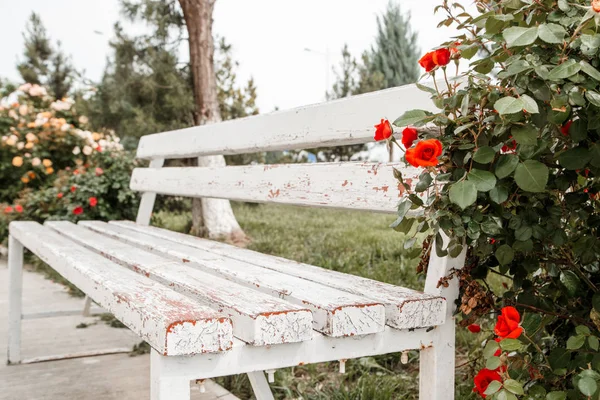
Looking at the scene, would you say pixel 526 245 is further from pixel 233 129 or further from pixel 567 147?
pixel 233 129

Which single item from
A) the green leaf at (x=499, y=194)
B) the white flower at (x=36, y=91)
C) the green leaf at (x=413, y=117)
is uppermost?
the white flower at (x=36, y=91)

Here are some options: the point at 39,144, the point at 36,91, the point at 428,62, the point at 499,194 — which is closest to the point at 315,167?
the point at 428,62

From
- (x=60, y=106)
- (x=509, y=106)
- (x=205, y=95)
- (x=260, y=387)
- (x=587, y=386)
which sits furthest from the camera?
(x=60, y=106)

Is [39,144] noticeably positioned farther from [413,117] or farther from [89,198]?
[413,117]

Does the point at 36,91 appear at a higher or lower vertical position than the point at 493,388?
higher

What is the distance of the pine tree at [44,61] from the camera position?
81.8 feet

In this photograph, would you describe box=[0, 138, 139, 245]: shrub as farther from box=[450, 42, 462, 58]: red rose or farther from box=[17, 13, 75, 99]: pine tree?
box=[17, 13, 75, 99]: pine tree

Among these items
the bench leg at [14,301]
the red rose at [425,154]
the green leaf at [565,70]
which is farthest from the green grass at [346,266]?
the bench leg at [14,301]

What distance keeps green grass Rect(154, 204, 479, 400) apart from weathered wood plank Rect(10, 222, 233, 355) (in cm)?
56

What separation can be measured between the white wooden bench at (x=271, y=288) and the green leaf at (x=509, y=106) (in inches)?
10.8

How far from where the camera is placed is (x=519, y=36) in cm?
113

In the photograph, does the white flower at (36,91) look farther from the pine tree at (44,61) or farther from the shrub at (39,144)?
the pine tree at (44,61)

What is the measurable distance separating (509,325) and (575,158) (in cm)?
33

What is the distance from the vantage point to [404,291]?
146 cm
